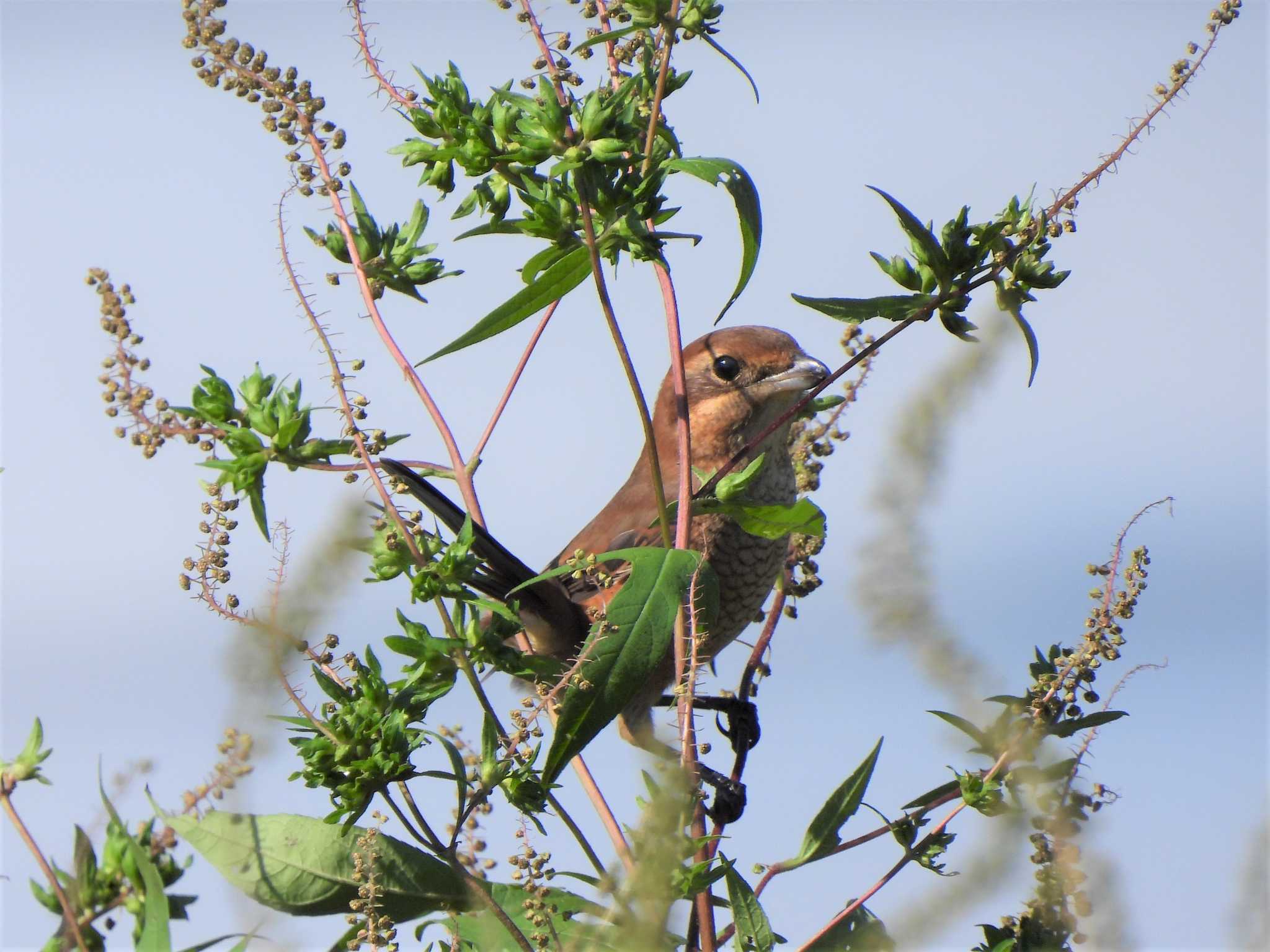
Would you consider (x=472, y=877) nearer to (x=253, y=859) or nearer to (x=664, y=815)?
(x=253, y=859)

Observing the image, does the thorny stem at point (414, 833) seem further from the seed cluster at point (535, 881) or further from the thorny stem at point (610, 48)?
the thorny stem at point (610, 48)

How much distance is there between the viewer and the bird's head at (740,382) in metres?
4.45

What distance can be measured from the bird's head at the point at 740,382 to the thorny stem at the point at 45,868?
3243mm

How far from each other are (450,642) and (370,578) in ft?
0.52

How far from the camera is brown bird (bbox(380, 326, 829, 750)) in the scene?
2893mm

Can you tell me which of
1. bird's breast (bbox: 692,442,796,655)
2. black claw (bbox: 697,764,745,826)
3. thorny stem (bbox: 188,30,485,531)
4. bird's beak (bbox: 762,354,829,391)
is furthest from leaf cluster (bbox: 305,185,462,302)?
bird's beak (bbox: 762,354,829,391)

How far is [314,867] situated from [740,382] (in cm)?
301

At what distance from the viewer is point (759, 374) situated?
4.50 metres

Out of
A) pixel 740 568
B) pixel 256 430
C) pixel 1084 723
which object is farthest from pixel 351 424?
pixel 740 568

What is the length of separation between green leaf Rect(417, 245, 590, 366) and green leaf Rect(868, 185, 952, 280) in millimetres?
407

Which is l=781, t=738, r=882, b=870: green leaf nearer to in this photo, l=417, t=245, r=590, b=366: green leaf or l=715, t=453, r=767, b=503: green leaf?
l=715, t=453, r=767, b=503: green leaf

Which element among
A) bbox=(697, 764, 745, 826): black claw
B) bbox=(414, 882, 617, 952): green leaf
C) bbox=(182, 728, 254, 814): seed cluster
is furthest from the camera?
bbox=(697, 764, 745, 826): black claw

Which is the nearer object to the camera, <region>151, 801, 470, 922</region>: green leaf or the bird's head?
<region>151, 801, 470, 922</region>: green leaf

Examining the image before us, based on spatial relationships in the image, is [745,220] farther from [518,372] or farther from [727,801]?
[727,801]
